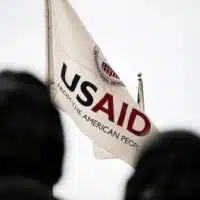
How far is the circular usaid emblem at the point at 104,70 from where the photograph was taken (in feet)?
10.8

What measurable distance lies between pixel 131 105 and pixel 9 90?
2729mm

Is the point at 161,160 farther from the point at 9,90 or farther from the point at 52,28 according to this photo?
the point at 52,28

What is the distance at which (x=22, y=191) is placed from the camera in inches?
18.8

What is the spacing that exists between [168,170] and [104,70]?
2.81 metres

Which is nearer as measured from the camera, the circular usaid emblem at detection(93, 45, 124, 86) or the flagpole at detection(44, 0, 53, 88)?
the flagpole at detection(44, 0, 53, 88)

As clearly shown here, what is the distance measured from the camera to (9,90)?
1.97 ft

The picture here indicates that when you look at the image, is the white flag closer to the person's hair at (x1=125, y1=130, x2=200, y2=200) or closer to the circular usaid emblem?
the circular usaid emblem

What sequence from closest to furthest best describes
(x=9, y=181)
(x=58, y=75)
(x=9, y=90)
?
(x=9, y=181) → (x=9, y=90) → (x=58, y=75)

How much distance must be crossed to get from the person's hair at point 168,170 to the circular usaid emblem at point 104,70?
109 inches

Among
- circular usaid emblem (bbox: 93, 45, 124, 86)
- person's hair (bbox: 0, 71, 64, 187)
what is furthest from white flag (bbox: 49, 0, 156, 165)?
person's hair (bbox: 0, 71, 64, 187)

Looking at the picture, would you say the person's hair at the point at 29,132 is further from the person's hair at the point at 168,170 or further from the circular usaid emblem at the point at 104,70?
the circular usaid emblem at the point at 104,70

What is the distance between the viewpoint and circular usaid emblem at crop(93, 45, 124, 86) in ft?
10.8

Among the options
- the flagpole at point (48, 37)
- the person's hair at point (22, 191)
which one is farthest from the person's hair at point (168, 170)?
the flagpole at point (48, 37)

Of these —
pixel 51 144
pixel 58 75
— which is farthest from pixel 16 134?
pixel 58 75
